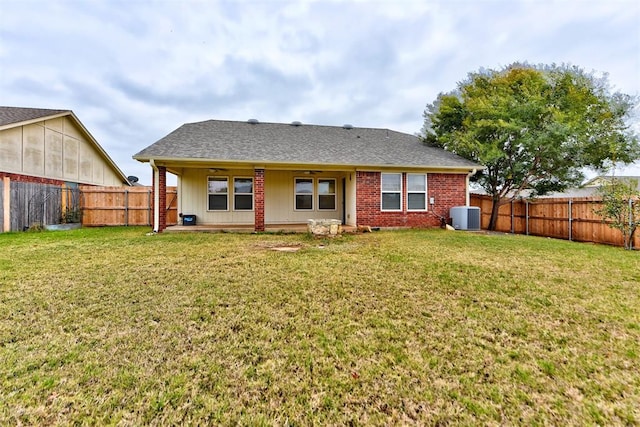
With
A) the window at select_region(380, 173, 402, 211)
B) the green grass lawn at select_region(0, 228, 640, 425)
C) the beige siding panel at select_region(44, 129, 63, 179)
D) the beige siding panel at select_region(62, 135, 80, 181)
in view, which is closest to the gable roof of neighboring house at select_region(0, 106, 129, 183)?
the beige siding panel at select_region(44, 129, 63, 179)

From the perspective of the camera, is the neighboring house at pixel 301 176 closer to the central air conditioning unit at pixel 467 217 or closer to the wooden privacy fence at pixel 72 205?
the central air conditioning unit at pixel 467 217

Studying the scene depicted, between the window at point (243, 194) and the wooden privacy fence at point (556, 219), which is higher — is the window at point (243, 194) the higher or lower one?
the higher one

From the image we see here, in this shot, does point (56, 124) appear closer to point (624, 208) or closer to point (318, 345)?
point (318, 345)

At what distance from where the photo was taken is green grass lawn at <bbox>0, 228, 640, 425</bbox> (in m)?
1.73

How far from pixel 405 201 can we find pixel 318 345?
9.25 m

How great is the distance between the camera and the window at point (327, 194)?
41.8 ft

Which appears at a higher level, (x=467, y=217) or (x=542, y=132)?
(x=542, y=132)

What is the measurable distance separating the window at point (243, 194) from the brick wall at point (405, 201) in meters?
4.77

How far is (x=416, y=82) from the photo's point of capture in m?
16.7

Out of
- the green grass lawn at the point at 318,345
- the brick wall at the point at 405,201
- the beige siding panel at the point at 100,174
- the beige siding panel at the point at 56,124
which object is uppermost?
the beige siding panel at the point at 56,124

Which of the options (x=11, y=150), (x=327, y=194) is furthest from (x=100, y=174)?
(x=327, y=194)

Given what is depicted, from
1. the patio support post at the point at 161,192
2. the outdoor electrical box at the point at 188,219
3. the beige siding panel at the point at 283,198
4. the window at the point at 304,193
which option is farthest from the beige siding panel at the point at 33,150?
the window at the point at 304,193

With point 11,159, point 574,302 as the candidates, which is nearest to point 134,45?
point 11,159

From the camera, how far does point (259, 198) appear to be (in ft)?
32.7
